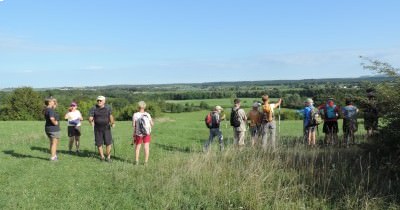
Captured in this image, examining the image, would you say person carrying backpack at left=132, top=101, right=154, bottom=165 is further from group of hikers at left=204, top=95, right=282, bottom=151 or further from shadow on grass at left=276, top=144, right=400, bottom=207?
shadow on grass at left=276, top=144, right=400, bottom=207

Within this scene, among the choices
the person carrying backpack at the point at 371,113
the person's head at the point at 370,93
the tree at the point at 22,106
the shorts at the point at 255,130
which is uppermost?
the person's head at the point at 370,93

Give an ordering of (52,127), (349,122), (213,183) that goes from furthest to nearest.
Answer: (349,122)
(52,127)
(213,183)

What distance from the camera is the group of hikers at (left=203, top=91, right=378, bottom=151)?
14.4m

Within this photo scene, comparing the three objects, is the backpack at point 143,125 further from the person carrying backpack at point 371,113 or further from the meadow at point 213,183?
the person carrying backpack at point 371,113

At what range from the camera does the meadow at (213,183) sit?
A: 8234 mm

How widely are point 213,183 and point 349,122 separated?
6.88 m

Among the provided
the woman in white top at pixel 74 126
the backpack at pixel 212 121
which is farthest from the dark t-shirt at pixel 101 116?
the backpack at pixel 212 121

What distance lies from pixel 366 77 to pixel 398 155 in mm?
3233

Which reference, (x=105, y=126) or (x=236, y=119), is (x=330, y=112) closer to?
(x=236, y=119)

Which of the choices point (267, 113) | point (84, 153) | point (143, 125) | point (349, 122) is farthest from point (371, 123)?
point (84, 153)

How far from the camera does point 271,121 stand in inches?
576

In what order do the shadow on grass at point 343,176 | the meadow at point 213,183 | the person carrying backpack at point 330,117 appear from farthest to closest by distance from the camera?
the person carrying backpack at point 330,117, the shadow on grass at point 343,176, the meadow at point 213,183

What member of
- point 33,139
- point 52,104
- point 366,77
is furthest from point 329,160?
point 33,139

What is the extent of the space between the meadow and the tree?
6449 centimetres
